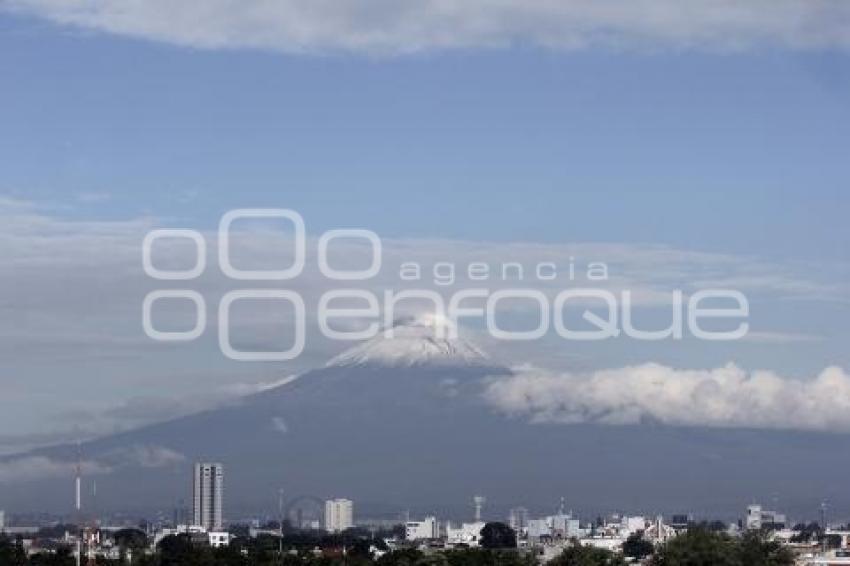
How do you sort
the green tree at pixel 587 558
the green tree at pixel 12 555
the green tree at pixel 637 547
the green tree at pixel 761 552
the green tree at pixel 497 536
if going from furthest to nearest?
the green tree at pixel 497 536 → the green tree at pixel 637 547 → the green tree at pixel 12 555 → the green tree at pixel 587 558 → the green tree at pixel 761 552

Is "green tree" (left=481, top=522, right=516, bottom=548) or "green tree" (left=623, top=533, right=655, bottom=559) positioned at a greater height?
"green tree" (left=481, top=522, right=516, bottom=548)

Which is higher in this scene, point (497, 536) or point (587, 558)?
point (497, 536)

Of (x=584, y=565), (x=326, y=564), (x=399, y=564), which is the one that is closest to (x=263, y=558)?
(x=326, y=564)

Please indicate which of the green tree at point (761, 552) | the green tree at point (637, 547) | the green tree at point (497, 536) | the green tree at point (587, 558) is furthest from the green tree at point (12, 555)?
the green tree at point (497, 536)

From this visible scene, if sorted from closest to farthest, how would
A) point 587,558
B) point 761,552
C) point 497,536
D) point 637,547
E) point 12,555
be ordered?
point 761,552
point 587,558
point 12,555
point 637,547
point 497,536

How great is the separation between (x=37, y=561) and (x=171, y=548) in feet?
73.4

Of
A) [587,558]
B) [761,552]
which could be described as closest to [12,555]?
[587,558]

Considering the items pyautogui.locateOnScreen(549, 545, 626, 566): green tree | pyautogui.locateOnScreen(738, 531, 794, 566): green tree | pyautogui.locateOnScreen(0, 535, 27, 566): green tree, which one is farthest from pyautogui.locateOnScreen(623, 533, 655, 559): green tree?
pyautogui.locateOnScreen(738, 531, 794, 566): green tree

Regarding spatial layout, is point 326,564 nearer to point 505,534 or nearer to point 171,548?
point 171,548

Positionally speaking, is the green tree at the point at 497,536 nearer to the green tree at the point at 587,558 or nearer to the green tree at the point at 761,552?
the green tree at the point at 587,558

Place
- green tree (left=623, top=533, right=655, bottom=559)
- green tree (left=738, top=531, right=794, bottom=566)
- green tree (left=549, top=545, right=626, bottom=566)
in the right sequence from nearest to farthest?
green tree (left=738, top=531, right=794, bottom=566)
green tree (left=549, top=545, right=626, bottom=566)
green tree (left=623, top=533, right=655, bottom=559)

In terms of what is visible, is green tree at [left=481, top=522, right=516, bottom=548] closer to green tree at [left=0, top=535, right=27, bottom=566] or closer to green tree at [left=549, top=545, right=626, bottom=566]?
green tree at [left=0, top=535, right=27, bottom=566]

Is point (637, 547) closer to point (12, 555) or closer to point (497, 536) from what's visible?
point (497, 536)

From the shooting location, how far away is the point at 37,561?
99.6 metres
